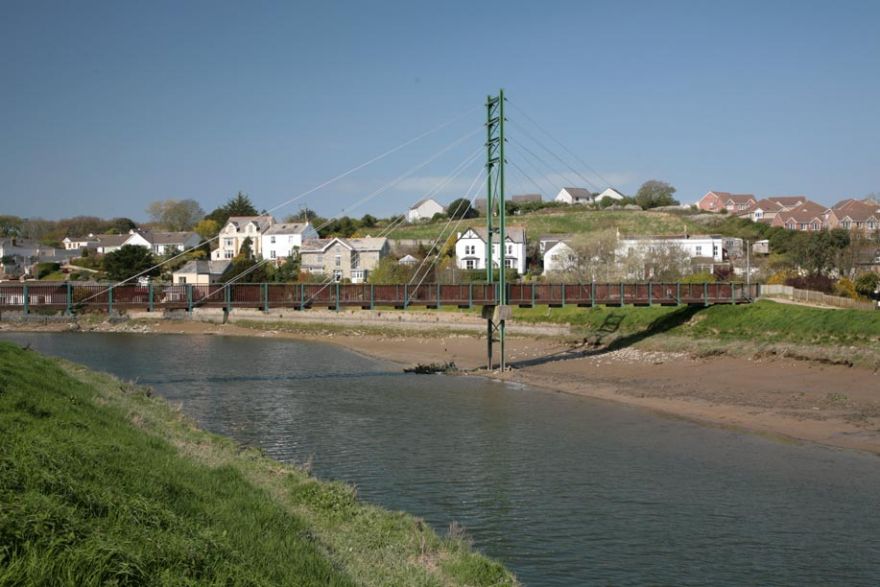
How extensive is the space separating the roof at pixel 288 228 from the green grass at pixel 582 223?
49.0 ft

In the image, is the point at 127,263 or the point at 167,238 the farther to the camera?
the point at 167,238

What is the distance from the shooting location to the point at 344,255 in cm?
9912

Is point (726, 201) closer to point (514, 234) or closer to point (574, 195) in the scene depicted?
point (574, 195)

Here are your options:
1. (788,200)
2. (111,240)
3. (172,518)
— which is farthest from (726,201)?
(172,518)

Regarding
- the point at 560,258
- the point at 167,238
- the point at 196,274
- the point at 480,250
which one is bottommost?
the point at 196,274

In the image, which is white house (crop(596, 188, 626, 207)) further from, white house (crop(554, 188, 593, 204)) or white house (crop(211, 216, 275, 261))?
white house (crop(211, 216, 275, 261))

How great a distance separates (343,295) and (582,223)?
9305 centimetres

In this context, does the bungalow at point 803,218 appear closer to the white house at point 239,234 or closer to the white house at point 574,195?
the white house at point 574,195

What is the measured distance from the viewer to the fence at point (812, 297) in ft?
158

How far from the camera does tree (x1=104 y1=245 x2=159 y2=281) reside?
293ft

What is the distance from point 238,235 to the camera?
125 m

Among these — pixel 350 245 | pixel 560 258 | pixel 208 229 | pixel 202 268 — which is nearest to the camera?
pixel 560 258

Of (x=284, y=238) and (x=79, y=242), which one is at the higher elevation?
(x=79, y=242)

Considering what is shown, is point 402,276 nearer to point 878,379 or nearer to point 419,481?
point 878,379
